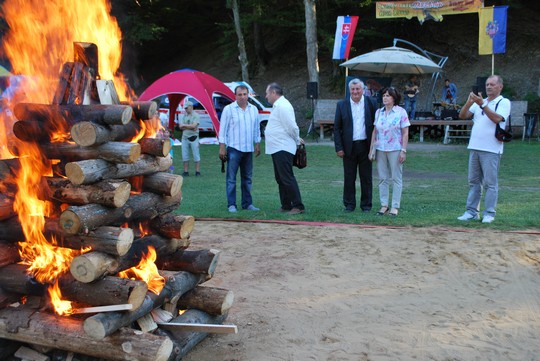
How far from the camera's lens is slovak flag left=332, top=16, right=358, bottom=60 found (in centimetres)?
2208

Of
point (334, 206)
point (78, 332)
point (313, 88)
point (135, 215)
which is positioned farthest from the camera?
point (313, 88)

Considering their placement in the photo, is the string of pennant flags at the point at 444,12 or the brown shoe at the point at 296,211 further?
the string of pennant flags at the point at 444,12

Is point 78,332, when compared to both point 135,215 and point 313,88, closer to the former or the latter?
point 135,215

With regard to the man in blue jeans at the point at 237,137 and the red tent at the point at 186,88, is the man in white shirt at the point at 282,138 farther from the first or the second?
the red tent at the point at 186,88

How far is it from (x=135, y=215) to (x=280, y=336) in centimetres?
143

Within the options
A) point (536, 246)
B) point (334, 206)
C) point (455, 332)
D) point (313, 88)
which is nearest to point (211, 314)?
point (455, 332)

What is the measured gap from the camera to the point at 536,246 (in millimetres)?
6664

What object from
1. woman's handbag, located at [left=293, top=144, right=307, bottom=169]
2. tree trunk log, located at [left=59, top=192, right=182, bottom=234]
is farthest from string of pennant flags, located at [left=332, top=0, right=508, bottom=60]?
tree trunk log, located at [left=59, top=192, right=182, bottom=234]

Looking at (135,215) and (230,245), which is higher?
(135,215)

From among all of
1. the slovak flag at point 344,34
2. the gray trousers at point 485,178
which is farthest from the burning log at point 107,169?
the slovak flag at point 344,34

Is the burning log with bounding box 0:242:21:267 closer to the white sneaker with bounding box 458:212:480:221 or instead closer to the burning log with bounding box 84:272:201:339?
the burning log with bounding box 84:272:201:339

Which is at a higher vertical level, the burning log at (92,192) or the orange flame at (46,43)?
the orange flame at (46,43)

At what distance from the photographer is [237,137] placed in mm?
8992

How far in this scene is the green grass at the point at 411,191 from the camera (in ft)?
27.4
